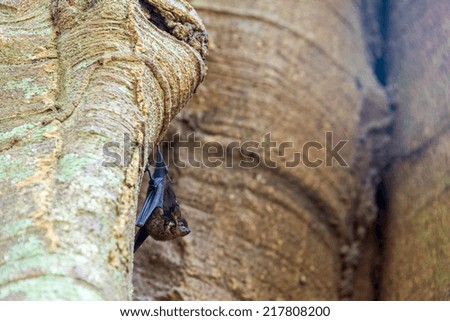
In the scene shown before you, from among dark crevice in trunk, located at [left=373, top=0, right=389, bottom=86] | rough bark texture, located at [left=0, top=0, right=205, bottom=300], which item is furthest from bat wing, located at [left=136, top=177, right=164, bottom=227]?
dark crevice in trunk, located at [left=373, top=0, right=389, bottom=86]

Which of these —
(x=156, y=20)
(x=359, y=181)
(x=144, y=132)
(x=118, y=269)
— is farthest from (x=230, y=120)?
(x=118, y=269)

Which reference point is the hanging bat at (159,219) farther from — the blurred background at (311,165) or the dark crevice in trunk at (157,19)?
the blurred background at (311,165)

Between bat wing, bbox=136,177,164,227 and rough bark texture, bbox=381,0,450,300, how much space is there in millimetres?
1017

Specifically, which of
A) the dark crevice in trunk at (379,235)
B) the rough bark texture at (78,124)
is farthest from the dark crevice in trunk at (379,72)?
the rough bark texture at (78,124)

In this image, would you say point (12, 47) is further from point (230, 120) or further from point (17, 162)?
point (230, 120)

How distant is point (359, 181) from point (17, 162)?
1861 millimetres

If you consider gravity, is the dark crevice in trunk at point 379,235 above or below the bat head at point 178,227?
below

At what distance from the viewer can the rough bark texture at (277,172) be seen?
2.44 metres

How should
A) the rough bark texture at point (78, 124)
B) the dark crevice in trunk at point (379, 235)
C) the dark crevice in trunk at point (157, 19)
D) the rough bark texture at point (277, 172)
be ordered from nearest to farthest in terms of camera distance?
1. the rough bark texture at point (78, 124)
2. the dark crevice in trunk at point (157, 19)
3. the rough bark texture at point (277, 172)
4. the dark crevice in trunk at point (379, 235)

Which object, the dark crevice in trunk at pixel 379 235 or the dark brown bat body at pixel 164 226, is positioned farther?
the dark crevice in trunk at pixel 379 235

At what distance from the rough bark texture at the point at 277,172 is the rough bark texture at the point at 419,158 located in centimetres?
11

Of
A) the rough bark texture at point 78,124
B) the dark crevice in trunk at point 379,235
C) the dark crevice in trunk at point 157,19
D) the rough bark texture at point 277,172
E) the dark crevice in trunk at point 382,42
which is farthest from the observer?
the dark crevice in trunk at point 382,42

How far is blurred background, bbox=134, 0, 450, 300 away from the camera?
2.48m

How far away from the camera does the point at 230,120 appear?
9.09ft
